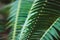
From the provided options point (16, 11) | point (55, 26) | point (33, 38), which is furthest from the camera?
point (16, 11)

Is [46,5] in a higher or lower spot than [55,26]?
higher

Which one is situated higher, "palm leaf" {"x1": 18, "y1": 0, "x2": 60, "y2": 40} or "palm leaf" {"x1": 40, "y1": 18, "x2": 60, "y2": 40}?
"palm leaf" {"x1": 18, "y1": 0, "x2": 60, "y2": 40}

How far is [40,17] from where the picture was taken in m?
1.16

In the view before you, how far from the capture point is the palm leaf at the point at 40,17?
44.8 inches

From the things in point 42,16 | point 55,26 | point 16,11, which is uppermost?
point 16,11

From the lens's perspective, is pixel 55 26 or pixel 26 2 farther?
pixel 26 2

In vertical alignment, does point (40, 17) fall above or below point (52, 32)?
above

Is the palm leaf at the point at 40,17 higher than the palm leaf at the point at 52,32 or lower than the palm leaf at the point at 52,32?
higher

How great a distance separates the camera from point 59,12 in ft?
3.74

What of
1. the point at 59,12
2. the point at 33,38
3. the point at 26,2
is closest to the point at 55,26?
the point at 59,12

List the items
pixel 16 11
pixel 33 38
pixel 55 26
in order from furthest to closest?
pixel 16 11, pixel 33 38, pixel 55 26

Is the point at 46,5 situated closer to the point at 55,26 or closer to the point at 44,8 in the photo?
the point at 44,8

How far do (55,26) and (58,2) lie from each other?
0.50 ft

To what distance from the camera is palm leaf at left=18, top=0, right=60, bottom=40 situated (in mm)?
1138
